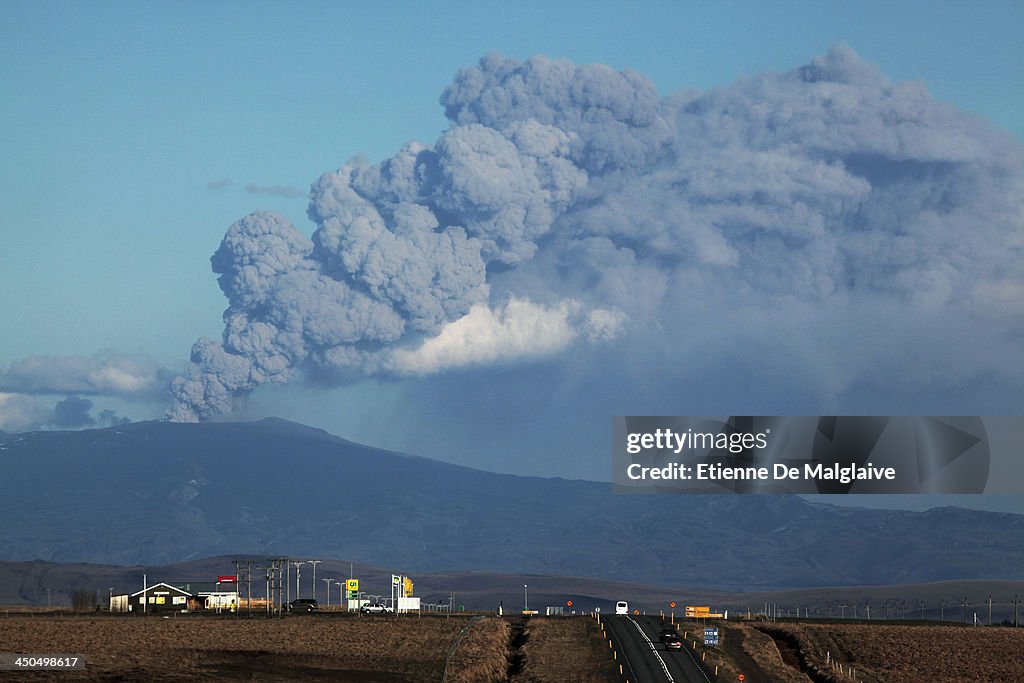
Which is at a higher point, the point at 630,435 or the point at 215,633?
the point at 630,435

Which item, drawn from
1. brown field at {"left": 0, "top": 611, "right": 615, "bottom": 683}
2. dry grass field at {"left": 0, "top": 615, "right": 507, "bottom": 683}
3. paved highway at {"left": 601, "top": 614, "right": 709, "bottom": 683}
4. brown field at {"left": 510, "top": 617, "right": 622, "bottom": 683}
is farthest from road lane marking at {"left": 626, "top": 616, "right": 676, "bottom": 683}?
dry grass field at {"left": 0, "top": 615, "right": 507, "bottom": 683}

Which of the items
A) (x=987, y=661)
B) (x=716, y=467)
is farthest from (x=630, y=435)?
(x=987, y=661)

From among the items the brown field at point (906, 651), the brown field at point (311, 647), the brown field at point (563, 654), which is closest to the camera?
the brown field at point (563, 654)

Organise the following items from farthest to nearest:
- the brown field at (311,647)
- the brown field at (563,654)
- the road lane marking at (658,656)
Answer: the brown field at (311,647)
the brown field at (563,654)
the road lane marking at (658,656)

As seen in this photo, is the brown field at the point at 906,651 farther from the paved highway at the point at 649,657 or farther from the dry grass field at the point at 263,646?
the dry grass field at the point at 263,646

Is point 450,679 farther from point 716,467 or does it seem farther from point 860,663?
point 860,663

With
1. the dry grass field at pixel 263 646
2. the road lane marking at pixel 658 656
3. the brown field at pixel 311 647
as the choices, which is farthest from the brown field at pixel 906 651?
the dry grass field at pixel 263 646

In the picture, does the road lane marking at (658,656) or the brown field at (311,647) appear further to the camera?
the brown field at (311,647)
